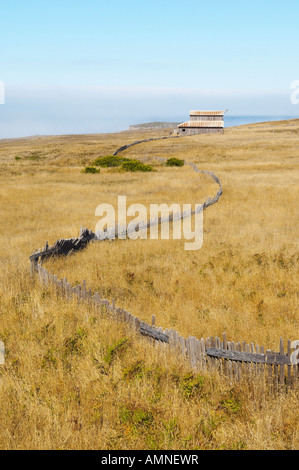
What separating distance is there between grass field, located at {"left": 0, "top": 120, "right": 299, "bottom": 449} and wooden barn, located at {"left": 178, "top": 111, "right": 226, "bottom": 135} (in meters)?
66.2

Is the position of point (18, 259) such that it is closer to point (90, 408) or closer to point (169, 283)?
point (169, 283)

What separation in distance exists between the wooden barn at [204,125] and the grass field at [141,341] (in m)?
66.2

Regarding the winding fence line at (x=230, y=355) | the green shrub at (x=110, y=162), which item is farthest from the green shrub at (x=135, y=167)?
the winding fence line at (x=230, y=355)

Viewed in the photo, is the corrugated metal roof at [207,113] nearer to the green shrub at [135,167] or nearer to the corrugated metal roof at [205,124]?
the corrugated metal roof at [205,124]

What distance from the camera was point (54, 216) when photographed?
17.2 meters

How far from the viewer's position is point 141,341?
5.63 metres

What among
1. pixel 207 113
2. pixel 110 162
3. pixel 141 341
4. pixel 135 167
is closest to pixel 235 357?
pixel 141 341

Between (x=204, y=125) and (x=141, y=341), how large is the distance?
78.4m

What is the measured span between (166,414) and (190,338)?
3.74ft

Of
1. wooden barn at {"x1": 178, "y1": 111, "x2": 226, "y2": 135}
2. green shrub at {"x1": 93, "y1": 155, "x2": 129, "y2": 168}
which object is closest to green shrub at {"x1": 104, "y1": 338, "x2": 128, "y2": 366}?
green shrub at {"x1": 93, "y1": 155, "x2": 129, "y2": 168}

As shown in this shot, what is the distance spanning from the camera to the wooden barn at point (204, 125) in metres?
78.2

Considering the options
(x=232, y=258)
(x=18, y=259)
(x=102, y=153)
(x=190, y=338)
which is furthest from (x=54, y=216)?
(x=102, y=153)

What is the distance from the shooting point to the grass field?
12.8 feet
